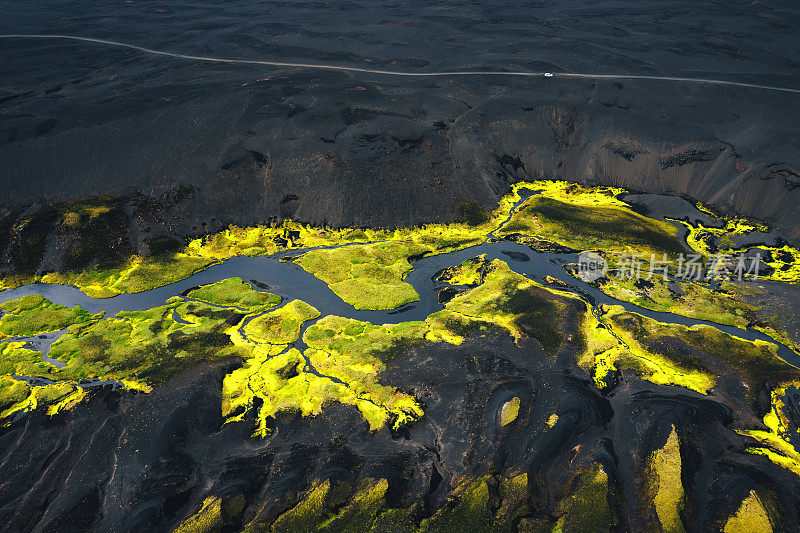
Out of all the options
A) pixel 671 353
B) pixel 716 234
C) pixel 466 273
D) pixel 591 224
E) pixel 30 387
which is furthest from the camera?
pixel 591 224

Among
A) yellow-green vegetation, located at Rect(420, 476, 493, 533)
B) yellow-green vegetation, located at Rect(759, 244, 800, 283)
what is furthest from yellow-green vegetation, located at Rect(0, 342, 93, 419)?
yellow-green vegetation, located at Rect(759, 244, 800, 283)

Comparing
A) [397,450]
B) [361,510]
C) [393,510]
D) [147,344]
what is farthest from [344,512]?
[147,344]

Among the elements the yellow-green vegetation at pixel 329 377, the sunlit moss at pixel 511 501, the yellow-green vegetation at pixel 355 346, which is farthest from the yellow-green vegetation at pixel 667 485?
the yellow-green vegetation at pixel 329 377

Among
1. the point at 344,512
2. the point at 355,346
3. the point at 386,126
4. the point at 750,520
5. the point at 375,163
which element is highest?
the point at 386,126

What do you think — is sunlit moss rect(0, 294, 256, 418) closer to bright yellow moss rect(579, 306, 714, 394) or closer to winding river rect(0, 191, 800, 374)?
winding river rect(0, 191, 800, 374)

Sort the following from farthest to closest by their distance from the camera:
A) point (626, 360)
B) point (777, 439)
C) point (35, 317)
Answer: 1. point (35, 317)
2. point (626, 360)
3. point (777, 439)

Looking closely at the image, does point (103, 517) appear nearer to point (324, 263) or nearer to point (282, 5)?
point (324, 263)

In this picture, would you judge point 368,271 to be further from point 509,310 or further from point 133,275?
point 133,275

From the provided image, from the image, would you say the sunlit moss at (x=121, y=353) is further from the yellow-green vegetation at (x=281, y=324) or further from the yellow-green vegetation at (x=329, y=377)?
the yellow-green vegetation at (x=329, y=377)
